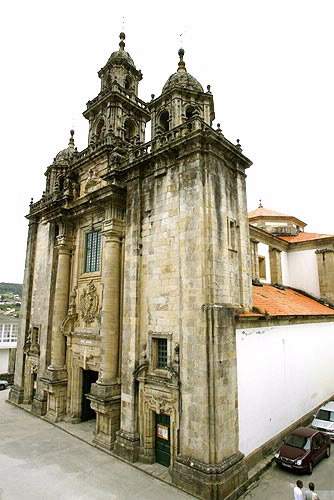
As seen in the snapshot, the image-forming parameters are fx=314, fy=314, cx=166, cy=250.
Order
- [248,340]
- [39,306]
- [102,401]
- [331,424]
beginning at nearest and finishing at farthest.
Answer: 1. [248,340]
2. [102,401]
3. [331,424]
4. [39,306]

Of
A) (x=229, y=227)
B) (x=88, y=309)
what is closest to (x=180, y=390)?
(x=229, y=227)

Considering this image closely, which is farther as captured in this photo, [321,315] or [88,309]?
[321,315]

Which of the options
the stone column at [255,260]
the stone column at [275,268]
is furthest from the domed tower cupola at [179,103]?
the stone column at [275,268]

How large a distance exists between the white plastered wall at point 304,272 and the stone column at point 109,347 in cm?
1630

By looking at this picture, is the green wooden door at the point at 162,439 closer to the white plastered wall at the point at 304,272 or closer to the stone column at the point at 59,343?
the stone column at the point at 59,343

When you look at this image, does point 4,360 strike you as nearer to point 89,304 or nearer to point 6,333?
point 6,333

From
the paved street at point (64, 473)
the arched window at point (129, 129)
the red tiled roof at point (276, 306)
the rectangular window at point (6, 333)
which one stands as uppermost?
the arched window at point (129, 129)

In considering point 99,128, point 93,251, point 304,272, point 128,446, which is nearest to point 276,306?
point 128,446

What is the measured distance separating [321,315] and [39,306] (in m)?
18.4

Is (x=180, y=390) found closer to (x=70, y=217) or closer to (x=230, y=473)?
(x=230, y=473)

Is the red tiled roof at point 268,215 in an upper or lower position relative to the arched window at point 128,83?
lower

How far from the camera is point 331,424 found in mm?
15211

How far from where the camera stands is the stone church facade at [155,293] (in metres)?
11.0

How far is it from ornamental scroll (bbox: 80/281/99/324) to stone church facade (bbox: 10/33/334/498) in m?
0.06
